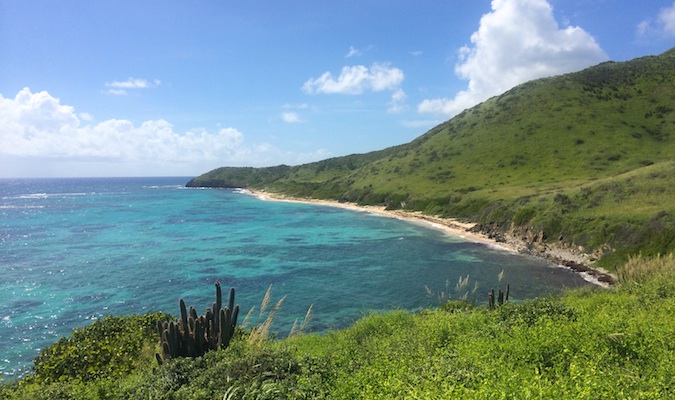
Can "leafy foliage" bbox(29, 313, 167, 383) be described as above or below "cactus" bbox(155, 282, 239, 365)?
below

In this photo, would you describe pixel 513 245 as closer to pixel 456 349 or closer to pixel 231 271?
pixel 231 271

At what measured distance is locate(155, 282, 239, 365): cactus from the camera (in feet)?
51.2

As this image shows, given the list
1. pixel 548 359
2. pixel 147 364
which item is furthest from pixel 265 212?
pixel 548 359

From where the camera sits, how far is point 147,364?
16875 mm

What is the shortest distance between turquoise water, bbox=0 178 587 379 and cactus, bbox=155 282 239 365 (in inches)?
525

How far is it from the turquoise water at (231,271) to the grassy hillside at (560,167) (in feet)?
36.6

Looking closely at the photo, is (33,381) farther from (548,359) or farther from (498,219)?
(498,219)

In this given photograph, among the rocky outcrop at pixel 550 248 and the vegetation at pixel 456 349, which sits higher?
the vegetation at pixel 456 349

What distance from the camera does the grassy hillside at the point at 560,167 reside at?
54.0 meters

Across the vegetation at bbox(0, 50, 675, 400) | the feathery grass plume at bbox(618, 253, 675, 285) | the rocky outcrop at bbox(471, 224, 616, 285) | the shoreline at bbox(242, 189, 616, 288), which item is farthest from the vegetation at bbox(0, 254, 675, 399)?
the rocky outcrop at bbox(471, 224, 616, 285)

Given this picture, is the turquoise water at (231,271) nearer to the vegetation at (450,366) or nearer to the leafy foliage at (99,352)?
the leafy foliage at (99,352)

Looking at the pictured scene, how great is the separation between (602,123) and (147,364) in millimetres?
134764

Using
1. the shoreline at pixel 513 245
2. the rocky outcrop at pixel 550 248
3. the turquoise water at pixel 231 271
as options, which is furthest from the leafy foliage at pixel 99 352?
the rocky outcrop at pixel 550 248

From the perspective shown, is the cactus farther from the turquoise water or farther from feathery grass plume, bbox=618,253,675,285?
feathery grass plume, bbox=618,253,675,285
